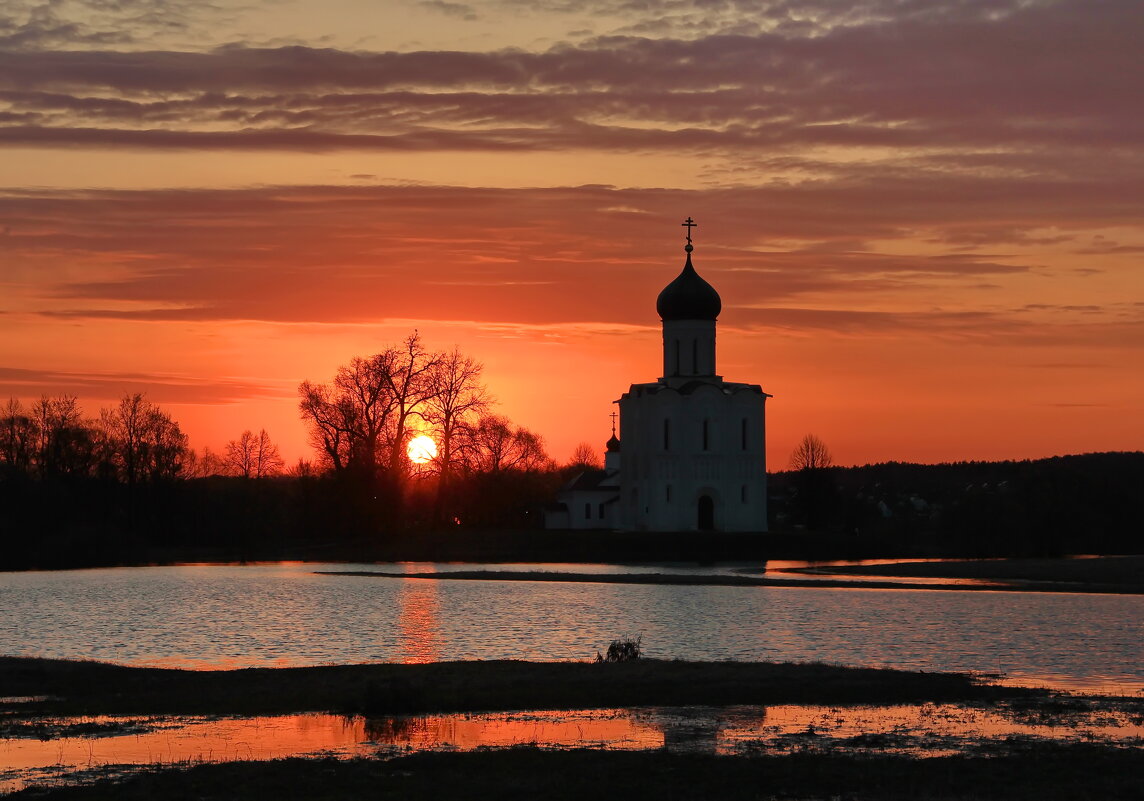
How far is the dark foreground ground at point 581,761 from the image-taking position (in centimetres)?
1656

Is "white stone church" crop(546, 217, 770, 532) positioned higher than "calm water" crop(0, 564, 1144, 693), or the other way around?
"white stone church" crop(546, 217, 770, 532)

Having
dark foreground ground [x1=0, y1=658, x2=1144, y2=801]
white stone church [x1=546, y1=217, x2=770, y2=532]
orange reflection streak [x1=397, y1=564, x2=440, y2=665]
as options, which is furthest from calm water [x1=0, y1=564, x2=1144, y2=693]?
white stone church [x1=546, y1=217, x2=770, y2=532]

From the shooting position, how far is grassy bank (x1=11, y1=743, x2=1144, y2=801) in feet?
53.9

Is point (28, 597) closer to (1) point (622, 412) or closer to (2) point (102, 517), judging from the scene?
(2) point (102, 517)

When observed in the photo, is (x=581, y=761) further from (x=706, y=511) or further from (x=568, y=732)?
(x=706, y=511)

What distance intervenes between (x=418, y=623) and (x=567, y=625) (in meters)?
3.98

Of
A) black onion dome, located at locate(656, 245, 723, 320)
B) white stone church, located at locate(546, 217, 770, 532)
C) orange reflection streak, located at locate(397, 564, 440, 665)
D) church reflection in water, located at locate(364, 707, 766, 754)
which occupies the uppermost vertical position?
black onion dome, located at locate(656, 245, 723, 320)

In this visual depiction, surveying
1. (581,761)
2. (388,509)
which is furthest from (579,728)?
(388,509)

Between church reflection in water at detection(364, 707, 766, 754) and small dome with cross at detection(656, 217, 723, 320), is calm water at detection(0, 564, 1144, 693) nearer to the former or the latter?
church reflection in water at detection(364, 707, 766, 754)

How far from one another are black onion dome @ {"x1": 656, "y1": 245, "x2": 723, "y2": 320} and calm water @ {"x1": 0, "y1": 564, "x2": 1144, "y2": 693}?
36.3m

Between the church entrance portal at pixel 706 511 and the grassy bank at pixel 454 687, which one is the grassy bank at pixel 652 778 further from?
the church entrance portal at pixel 706 511

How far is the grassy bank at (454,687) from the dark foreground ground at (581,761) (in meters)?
0.04

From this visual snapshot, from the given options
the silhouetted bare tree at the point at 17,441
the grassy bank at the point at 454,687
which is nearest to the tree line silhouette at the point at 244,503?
the silhouetted bare tree at the point at 17,441

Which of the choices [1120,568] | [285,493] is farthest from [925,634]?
[285,493]
